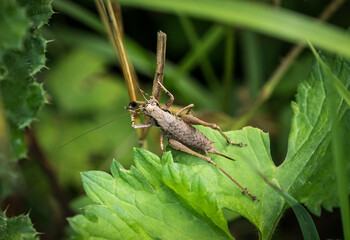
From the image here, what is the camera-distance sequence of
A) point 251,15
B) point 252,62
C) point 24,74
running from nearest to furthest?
point 251,15
point 24,74
point 252,62

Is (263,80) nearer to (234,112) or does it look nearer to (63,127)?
(234,112)

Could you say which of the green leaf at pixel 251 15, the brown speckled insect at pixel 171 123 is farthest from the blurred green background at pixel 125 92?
the green leaf at pixel 251 15

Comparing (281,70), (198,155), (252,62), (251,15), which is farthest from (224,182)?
(252,62)

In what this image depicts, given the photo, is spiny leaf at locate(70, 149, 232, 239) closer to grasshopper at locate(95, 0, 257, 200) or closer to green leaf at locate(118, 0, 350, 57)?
grasshopper at locate(95, 0, 257, 200)

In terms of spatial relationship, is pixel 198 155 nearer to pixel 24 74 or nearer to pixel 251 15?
pixel 251 15

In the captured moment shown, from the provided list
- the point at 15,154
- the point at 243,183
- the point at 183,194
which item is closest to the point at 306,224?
the point at 243,183

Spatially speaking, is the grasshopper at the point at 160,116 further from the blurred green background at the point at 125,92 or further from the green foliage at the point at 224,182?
the blurred green background at the point at 125,92
